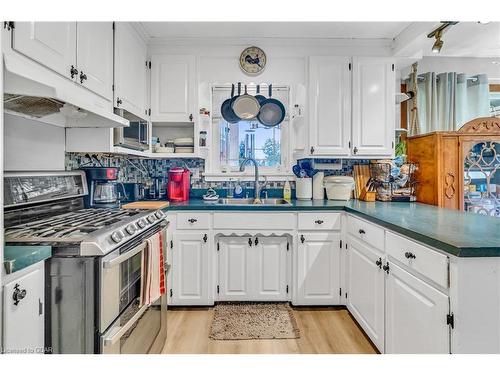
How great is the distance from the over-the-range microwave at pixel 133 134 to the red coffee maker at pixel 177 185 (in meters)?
0.33

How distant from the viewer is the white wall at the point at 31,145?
1.60m

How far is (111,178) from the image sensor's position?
2.24 meters

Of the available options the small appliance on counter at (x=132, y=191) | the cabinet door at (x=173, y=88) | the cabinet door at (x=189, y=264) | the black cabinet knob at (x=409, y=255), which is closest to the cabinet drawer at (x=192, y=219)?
the cabinet door at (x=189, y=264)

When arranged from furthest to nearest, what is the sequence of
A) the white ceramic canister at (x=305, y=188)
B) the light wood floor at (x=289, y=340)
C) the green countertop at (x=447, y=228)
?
the white ceramic canister at (x=305, y=188)
the light wood floor at (x=289, y=340)
the green countertop at (x=447, y=228)

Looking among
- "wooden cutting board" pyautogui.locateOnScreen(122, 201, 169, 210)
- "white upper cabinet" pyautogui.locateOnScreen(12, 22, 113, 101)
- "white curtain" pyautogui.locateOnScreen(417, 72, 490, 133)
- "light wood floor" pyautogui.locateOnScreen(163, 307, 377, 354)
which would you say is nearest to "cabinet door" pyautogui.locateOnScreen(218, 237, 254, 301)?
"light wood floor" pyautogui.locateOnScreen(163, 307, 377, 354)

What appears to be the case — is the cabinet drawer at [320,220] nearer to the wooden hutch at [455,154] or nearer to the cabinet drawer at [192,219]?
the cabinet drawer at [192,219]

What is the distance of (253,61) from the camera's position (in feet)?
9.25

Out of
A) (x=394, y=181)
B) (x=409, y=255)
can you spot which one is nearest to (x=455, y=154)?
(x=394, y=181)

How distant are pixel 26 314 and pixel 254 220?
1.73m

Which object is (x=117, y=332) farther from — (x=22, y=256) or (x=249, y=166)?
(x=249, y=166)

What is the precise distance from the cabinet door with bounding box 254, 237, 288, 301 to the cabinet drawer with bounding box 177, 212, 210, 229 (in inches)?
17.7

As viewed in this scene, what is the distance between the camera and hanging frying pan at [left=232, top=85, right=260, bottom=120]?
3.03 meters

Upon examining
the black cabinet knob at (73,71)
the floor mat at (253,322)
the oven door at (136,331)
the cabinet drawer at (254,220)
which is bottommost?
the floor mat at (253,322)

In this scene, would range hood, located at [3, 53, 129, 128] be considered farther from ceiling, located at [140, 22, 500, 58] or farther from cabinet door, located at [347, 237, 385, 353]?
cabinet door, located at [347, 237, 385, 353]
